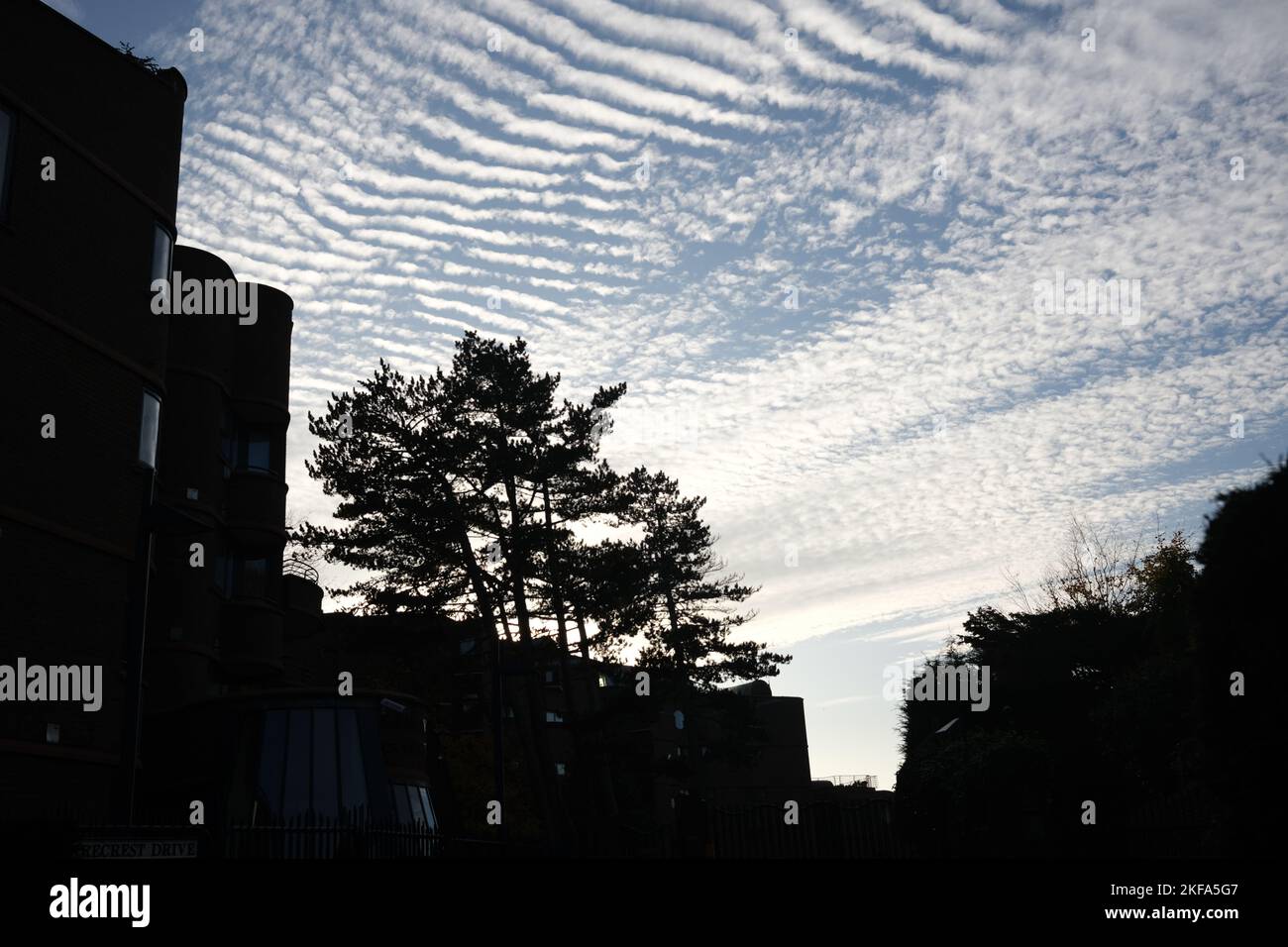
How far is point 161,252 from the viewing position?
25312 millimetres

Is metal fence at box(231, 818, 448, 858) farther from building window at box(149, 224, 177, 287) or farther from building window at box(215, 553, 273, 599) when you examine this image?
building window at box(149, 224, 177, 287)

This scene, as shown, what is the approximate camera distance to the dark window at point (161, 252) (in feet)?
81.6

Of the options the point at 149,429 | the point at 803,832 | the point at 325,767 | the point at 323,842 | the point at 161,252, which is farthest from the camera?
the point at 803,832

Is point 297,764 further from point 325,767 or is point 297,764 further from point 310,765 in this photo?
point 325,767

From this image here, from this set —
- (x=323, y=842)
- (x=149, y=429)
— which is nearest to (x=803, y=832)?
(x=323, y=842)

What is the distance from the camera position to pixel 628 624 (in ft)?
134

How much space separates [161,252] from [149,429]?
4.06 metres

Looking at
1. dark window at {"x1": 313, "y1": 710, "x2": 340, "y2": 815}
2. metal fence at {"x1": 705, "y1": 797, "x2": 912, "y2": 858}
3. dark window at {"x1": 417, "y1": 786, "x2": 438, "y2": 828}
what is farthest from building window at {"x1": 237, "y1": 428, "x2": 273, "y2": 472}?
metal fence at {"x1": 705, "y1": 797, "x2": 912, "y2": 858}

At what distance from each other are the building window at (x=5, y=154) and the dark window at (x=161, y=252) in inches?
153

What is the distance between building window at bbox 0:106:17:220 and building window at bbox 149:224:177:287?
12.8 ft

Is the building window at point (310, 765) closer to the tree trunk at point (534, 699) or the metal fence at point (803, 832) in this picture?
the metal fence at point (803, 832)

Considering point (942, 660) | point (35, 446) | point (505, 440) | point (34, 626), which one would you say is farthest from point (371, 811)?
point (942, 660)

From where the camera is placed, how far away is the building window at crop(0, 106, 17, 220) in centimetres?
2092

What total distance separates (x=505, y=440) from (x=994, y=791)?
19.0 meters
